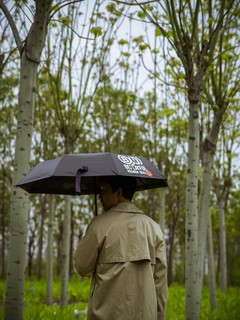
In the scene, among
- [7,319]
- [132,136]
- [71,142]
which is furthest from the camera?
[132,136]

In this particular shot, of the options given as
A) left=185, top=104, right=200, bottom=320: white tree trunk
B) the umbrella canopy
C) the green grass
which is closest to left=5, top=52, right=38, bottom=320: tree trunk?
the umbrella canopy

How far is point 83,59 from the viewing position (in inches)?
319

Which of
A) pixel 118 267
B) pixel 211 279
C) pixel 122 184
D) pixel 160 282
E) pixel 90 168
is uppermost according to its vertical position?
pixel 90 168

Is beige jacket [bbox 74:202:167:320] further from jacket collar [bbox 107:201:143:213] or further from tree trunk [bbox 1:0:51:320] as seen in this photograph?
tree trunk [bbox 1:0:51:320]

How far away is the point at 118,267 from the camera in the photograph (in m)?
2.87

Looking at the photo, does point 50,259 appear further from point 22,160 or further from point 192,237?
point 22,160

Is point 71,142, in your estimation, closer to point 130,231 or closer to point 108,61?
point 108,61

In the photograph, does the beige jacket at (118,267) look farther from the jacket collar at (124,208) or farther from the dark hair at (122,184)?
the dark hair at (122,184)

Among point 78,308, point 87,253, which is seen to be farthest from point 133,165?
point 78,308

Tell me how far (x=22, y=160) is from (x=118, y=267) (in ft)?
5.85

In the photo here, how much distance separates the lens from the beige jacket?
2850mm

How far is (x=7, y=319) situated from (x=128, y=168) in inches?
77.2

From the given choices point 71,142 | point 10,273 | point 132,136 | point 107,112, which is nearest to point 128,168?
point 10,273

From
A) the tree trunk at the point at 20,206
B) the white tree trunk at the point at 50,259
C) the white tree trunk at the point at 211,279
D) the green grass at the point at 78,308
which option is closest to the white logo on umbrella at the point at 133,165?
the tree trunk at the point at 20,206
